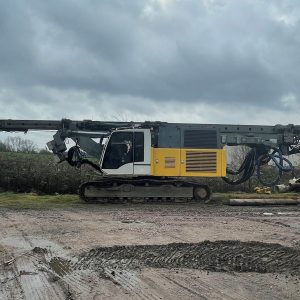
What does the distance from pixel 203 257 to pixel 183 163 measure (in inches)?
441

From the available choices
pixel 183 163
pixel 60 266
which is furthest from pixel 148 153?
pixel 60 266

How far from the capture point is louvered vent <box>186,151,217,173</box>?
1917 cm

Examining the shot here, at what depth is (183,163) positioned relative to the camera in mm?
19172

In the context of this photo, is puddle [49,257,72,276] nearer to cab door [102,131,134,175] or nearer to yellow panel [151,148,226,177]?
cab door [102,131,134,175]


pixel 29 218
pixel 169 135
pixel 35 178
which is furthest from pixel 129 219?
pixel 35 178

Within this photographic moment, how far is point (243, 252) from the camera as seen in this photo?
846 centimetres

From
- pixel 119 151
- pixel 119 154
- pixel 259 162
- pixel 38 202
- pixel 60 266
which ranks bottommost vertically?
pixel 60 266

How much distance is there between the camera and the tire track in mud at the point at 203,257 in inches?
294

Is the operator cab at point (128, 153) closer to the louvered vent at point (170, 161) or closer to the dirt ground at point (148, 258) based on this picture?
the louvered vent at point (170, 161)

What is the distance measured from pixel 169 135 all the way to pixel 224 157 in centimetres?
230

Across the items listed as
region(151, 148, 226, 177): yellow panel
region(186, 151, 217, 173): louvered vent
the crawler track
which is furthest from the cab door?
region(186, 151, 217, 173): louvered vent

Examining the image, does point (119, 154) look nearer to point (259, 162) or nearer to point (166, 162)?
point (166, 162)

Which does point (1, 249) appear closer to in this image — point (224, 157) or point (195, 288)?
point (195, 288)

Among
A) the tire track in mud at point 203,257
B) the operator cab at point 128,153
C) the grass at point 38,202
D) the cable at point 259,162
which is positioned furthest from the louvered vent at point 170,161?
the tire track in mud at point 203,257
